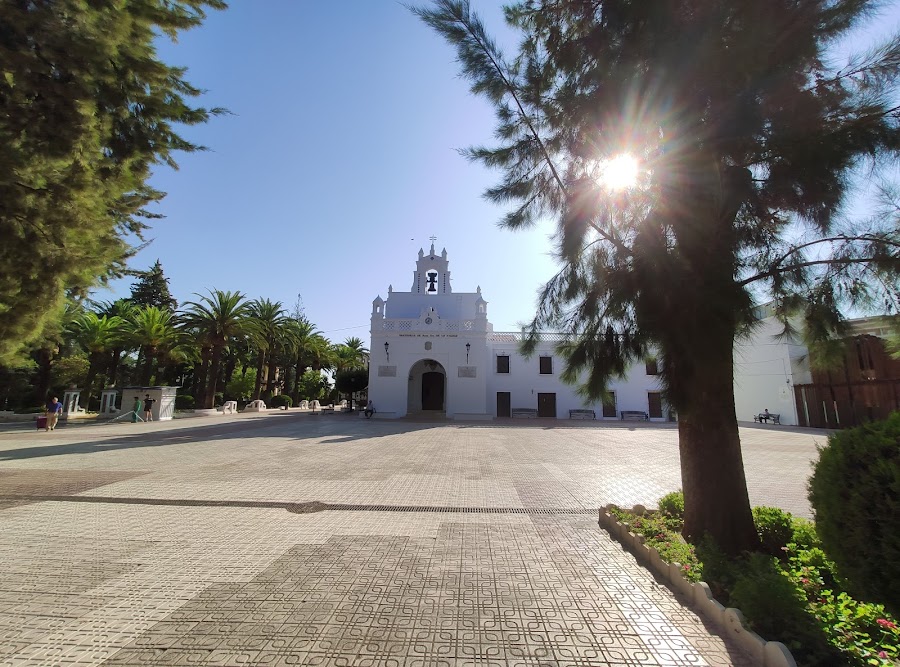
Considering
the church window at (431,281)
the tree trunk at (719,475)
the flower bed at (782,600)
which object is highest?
the church window at (431,281)

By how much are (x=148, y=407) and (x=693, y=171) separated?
1043 inches

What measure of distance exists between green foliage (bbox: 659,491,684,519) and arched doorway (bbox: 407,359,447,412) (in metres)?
24.4

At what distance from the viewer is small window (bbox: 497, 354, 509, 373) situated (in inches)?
1161

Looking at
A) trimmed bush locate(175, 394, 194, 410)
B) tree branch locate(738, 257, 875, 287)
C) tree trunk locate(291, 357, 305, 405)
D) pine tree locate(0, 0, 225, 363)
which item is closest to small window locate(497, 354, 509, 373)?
tree trunk locate(291, 357, 305, 405)

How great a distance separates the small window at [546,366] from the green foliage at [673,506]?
23.5 meters

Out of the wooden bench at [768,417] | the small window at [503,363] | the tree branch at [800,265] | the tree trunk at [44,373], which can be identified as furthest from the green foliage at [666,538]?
the tree trunk at [44,373]

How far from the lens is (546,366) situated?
93.8 feet

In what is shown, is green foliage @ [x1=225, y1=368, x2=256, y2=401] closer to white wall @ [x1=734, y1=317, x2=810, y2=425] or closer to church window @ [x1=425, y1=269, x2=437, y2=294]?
church window @ [x1=425, y1=269, x2=437, y2=294]

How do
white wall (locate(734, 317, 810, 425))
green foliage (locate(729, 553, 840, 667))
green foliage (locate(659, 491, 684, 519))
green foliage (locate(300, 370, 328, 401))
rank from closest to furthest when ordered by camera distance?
green foliage (locate(729, 553, 840, 667))
green foliage (locate(659, 491, 684, 519))
white wall (locate(734, 317, 810, 425))
green foliage (locate(300, 370, 328, 401))

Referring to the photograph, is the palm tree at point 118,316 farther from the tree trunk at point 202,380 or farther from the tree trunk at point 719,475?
the tree trunk at point 719,475

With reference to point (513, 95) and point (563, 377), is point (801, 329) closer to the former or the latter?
point (563, 377)

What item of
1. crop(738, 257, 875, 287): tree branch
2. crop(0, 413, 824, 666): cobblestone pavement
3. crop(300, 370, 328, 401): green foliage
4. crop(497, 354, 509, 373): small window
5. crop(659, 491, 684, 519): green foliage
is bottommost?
crop(0, 413, 824, 666): cobblestone pavement

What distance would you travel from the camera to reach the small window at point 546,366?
28359 millimetres

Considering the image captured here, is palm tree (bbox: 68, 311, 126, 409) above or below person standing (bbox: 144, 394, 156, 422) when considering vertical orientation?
above
